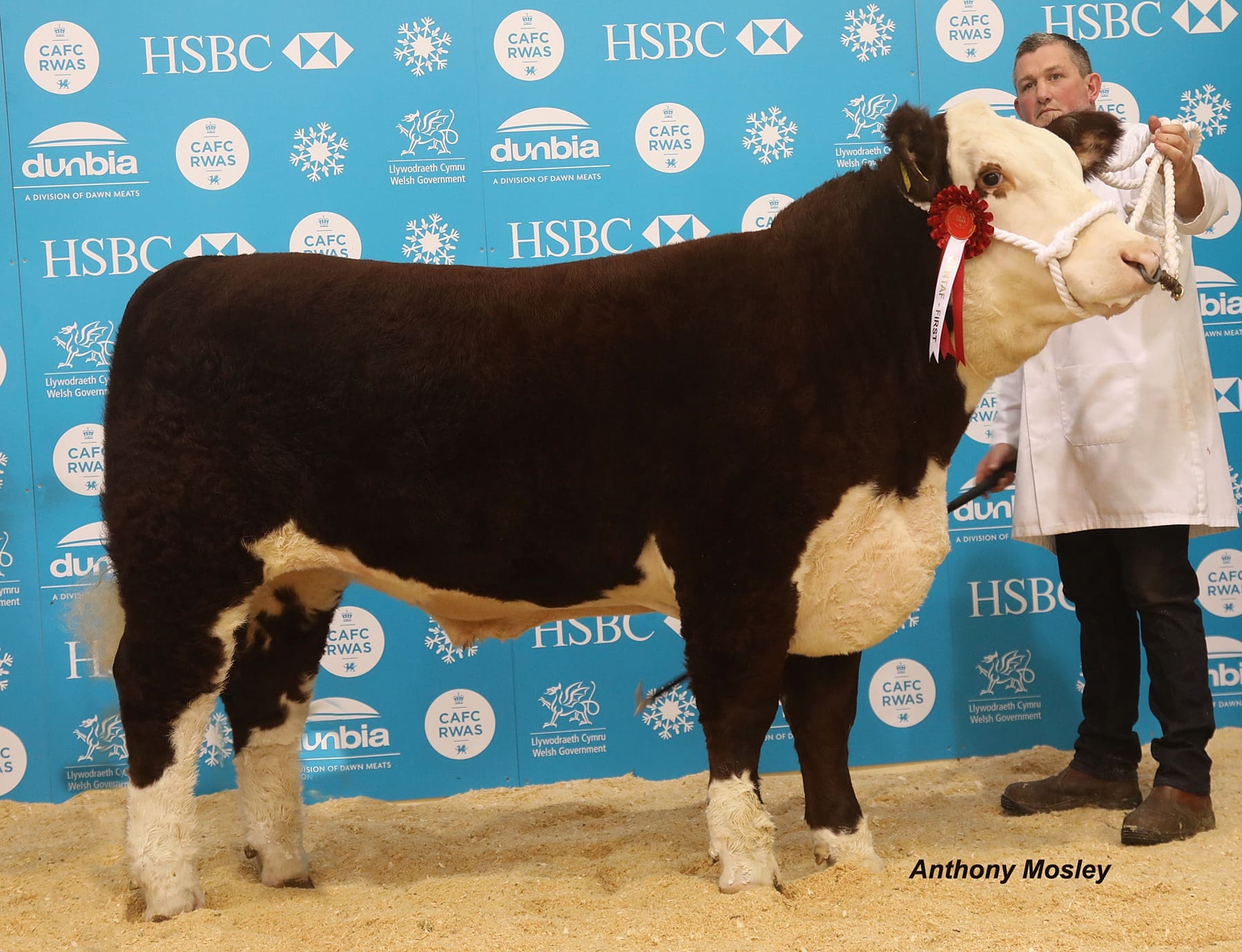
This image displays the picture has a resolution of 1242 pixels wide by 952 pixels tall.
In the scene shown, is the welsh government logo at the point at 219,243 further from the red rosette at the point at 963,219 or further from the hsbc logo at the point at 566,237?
the red rosette at the point at 963,219

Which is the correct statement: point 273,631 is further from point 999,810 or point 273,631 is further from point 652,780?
point 999,810

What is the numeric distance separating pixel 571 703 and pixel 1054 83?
2930mm

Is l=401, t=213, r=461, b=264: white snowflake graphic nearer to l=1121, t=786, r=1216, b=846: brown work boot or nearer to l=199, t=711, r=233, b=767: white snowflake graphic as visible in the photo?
l=199, t=711, r=233, b=767: white snowflake graphic

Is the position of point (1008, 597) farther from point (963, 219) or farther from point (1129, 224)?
point (963, 219)

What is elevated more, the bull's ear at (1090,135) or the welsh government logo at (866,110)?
the welsh government logo at (866,110)

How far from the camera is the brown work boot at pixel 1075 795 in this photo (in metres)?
3.48

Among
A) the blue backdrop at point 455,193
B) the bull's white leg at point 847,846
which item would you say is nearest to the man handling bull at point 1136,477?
the bull's white leg at point 847,846

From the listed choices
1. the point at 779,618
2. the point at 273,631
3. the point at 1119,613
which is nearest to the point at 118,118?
the point at 273,631

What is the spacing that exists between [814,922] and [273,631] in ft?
5.79

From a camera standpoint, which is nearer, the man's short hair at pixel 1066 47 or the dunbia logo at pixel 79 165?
the man's short hair at pixel 1066 47

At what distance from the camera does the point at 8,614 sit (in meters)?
4.21

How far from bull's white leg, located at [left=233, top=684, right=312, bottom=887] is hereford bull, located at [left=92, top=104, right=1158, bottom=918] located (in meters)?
0.31

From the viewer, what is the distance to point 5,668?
4223 mm

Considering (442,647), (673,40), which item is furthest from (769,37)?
(442,647)
